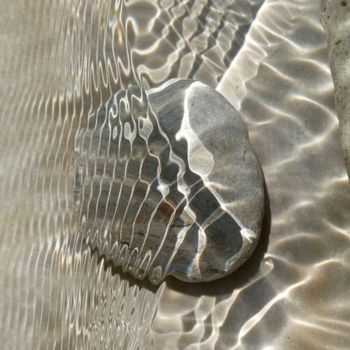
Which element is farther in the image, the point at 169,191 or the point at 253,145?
the point at 253,145

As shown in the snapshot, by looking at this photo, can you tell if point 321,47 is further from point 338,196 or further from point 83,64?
point 83,64

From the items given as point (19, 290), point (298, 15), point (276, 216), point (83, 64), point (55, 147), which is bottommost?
point (19, 290)

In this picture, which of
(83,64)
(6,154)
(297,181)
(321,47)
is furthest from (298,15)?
(6,154)

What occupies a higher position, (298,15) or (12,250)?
(298,15)

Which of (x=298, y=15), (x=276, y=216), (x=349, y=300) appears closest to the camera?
(x=349, y=300)
